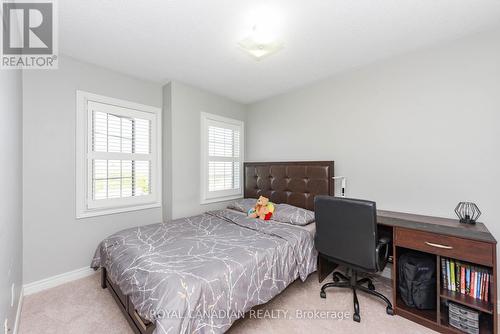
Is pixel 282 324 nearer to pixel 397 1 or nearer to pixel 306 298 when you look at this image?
pixel 306 298

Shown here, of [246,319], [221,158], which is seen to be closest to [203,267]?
[246,319]

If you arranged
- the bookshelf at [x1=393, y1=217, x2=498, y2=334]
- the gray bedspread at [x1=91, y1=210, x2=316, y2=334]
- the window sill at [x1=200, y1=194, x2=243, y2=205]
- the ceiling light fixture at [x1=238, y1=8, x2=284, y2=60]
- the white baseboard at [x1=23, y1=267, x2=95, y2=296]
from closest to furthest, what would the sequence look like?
the gray bedspread at [x1=91, y1=210, x2=316, y2=334], the bookshelf at [x1=393, y1=217, x2=498, y2=334], the ceiling light fixture at [x1=238, y1=8, x2=284, y2=60], the white baseboard at [x1=23, y1=267, x2=95, y2=296], the window sill at [x1=200, y1=194, x2=243, y2=205]

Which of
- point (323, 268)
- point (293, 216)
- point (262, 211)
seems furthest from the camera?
point (262, 211)

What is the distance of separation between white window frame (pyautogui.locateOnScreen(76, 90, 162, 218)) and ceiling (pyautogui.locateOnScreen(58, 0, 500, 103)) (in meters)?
0.43

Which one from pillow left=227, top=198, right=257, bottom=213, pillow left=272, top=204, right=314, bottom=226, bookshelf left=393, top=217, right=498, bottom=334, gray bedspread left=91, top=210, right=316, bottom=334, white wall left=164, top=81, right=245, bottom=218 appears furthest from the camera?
pillow left=227, top=198, right=257, bottom=213

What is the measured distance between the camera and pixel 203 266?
59.4 inches

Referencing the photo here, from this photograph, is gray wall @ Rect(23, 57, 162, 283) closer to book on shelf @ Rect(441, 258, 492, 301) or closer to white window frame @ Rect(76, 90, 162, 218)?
white window frame @ Rect(76, 90, 162, 218)

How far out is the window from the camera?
3.35 metres

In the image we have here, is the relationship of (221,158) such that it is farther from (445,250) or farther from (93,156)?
(445,250)

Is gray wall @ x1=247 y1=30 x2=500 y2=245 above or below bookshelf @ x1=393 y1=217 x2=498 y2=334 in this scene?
above

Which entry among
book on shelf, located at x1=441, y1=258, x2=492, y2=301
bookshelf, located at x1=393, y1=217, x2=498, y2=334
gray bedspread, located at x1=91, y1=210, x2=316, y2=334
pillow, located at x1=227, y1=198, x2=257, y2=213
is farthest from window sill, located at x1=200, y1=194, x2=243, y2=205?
book on shelf, located at x1=441, y1=258, x2=492, y2=301

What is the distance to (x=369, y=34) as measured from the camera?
192 cm

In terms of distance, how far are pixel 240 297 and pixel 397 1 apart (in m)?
2.46

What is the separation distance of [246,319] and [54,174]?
7.95ft
